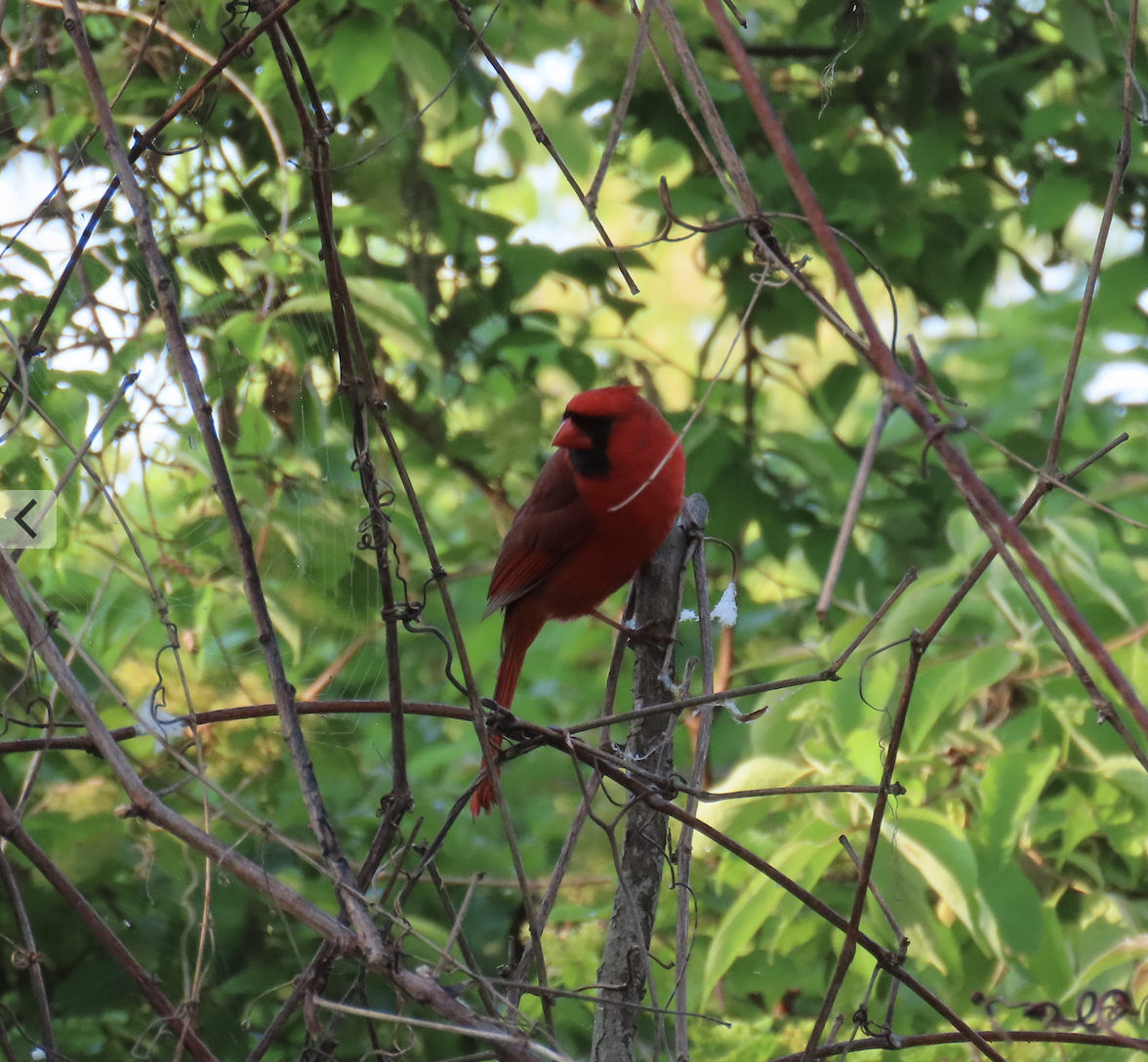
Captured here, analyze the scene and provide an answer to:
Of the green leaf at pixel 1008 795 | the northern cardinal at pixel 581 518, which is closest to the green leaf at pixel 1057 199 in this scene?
the northern cardinal at pixel 581 518

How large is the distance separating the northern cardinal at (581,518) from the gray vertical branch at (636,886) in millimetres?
1014

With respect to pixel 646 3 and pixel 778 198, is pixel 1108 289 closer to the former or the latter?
pixel 778 198

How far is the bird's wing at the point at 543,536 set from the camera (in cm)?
263

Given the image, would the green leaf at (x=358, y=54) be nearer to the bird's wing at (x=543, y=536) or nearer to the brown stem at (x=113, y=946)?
the bird's wing at (x=543, y=536)

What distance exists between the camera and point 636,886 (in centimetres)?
125

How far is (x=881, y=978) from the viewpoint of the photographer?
197 centimetres

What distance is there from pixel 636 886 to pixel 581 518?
1421 millimetres

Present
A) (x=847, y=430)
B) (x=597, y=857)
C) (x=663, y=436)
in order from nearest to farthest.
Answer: (x=663, y=436), (x=597, y=857), (x=847, y=430)

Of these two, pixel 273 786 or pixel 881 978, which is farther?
pixel 273 786

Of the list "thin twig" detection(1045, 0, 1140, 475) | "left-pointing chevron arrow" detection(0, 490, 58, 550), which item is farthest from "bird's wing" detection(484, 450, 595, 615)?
"thin twig" detection(1045, 0, 1140, 475)

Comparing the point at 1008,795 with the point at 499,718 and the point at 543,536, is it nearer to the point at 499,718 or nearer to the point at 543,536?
the point at 499,718

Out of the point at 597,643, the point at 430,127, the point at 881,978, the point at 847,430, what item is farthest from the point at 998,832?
the point at 847,430

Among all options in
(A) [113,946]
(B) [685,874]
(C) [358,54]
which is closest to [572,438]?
(C) [358,54]

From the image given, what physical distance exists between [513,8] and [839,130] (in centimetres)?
98
